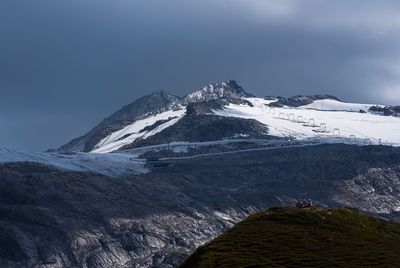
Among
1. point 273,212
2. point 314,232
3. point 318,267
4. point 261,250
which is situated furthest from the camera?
point 273,212

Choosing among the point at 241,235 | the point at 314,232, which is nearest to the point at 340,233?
the point at 314,232

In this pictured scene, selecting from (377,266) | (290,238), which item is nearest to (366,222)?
Answer: (290,238)

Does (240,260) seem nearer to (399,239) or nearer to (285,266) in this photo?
(285,266)

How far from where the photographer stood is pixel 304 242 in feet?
288

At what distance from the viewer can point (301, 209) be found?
98312mm

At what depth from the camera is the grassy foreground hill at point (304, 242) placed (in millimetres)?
82062

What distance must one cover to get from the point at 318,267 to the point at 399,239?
707 inches

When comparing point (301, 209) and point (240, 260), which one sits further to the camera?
point (301, 209)

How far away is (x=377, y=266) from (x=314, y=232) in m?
11.8

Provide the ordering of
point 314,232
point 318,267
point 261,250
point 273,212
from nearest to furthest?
point 318,267 < point 261,250 < point 314,232 < point 273,212

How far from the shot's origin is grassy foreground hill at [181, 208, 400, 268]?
82062 mm

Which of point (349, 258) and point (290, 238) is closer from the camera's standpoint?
point (349, 258)

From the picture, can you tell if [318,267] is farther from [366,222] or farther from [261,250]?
[366,222]

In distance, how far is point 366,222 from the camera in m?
99.3
